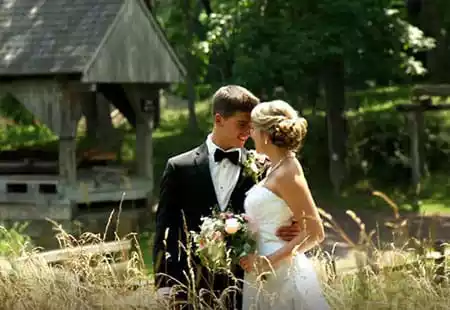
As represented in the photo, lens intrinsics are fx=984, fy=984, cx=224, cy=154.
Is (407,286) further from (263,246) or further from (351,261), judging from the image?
(351,261)

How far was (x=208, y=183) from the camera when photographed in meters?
4.94

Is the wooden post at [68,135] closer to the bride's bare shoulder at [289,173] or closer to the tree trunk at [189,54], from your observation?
the tree trunk at [189,54]

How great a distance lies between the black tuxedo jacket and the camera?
4.94 metres

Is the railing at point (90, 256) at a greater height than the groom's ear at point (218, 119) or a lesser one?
lesser

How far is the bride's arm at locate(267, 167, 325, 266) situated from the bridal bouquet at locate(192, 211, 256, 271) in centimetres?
23

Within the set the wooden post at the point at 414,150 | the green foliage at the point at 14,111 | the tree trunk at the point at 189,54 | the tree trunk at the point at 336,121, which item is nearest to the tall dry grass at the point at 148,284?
the wooden post at the point at 414,150

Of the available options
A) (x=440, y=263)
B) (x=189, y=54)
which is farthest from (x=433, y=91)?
(x=440, y=263)

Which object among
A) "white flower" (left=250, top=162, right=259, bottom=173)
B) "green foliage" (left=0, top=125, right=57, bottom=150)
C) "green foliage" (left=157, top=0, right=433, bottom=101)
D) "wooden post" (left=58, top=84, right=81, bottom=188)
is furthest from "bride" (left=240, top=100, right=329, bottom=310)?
"green foliage" (left=0, top=125, right=57, bottom=150)

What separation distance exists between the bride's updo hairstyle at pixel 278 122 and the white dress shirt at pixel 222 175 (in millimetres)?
293

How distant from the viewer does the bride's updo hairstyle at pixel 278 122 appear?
464cm

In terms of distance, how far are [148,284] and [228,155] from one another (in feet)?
4.02

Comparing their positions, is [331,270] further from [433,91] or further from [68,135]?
[433,91]

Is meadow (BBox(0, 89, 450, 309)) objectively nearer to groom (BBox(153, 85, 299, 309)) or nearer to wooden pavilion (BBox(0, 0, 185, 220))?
groom (BBox(153, 85, 299, 309))

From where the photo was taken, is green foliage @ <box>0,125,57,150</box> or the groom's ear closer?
the groom's ear
